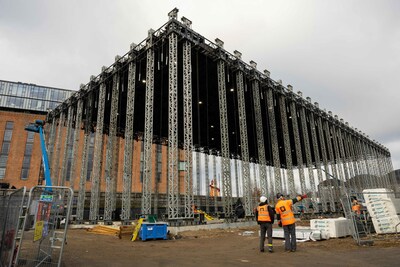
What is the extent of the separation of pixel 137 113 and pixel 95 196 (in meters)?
13.7

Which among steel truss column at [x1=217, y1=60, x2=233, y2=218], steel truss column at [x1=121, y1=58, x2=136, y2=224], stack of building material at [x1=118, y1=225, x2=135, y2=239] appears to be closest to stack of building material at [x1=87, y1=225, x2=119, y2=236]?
stack of building material at [x1=118, y1=225, x2=135, y2=239]

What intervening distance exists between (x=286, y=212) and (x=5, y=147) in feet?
181

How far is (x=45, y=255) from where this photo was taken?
6070 mm

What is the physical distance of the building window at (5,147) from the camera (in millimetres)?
48094

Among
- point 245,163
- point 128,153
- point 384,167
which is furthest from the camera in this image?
point 384,167

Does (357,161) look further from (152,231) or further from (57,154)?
(57,154)

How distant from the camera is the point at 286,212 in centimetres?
869

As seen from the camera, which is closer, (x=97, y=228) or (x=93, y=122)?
(x=97, y=228)

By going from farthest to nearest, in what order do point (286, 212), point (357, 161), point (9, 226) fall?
point (357, 161), point (286, 212), point (9, 226)

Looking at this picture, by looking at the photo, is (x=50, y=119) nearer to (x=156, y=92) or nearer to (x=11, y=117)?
(x=156, y=92)

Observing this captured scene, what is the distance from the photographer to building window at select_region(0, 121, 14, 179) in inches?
1893

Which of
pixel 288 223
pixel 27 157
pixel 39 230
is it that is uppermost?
pixel 27 157

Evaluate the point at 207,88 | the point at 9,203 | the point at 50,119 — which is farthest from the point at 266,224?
the point at 50,119

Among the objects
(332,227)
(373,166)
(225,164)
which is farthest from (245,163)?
(373,166)
